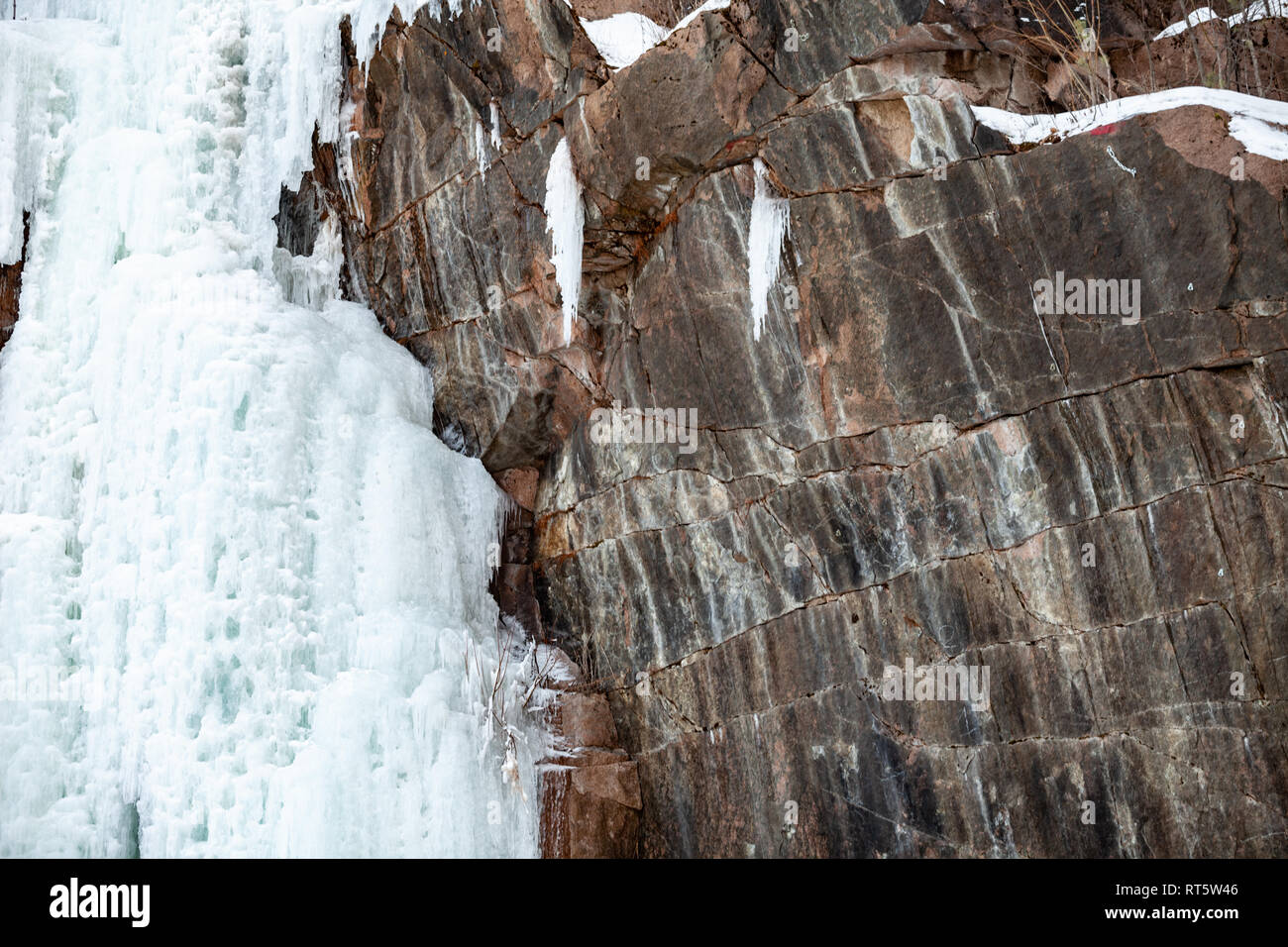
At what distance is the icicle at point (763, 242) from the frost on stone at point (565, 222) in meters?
1.44

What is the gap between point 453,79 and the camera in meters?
9.25

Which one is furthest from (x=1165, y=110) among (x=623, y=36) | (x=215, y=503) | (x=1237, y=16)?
(x=215, y=503)

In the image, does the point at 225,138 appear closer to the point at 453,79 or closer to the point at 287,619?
the point at 453,79

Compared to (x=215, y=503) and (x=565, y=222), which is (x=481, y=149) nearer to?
(x=565, y=222)

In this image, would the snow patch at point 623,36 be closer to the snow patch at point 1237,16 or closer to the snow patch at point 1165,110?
the snow patch at point 1165,110


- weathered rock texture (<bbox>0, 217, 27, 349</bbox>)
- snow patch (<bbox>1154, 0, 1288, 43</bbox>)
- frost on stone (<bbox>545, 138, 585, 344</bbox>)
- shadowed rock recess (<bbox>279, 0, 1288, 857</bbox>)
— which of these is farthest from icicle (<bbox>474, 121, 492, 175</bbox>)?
snow patch (<bbox>1154, 0, 1288, 43</bbox>)

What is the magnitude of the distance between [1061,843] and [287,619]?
17.8 ft

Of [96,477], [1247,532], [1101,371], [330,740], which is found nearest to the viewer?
[1247,532]

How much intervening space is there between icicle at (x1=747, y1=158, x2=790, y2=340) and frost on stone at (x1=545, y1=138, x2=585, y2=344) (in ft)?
4.74

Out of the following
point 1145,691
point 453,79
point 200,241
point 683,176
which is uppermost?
point 453,79

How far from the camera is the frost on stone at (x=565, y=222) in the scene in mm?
8594

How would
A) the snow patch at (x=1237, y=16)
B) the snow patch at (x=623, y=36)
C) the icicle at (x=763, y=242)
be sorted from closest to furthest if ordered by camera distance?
1. the snow patch at (x=1237, y=16)
2. the icicle at (x=763, y=242)
3. the snow patch at (x=623, y=36)

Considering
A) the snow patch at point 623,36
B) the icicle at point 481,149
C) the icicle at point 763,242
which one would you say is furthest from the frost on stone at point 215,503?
the icicle at point 763,242

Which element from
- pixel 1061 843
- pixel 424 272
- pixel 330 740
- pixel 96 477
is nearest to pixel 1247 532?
pixel 1061 843
